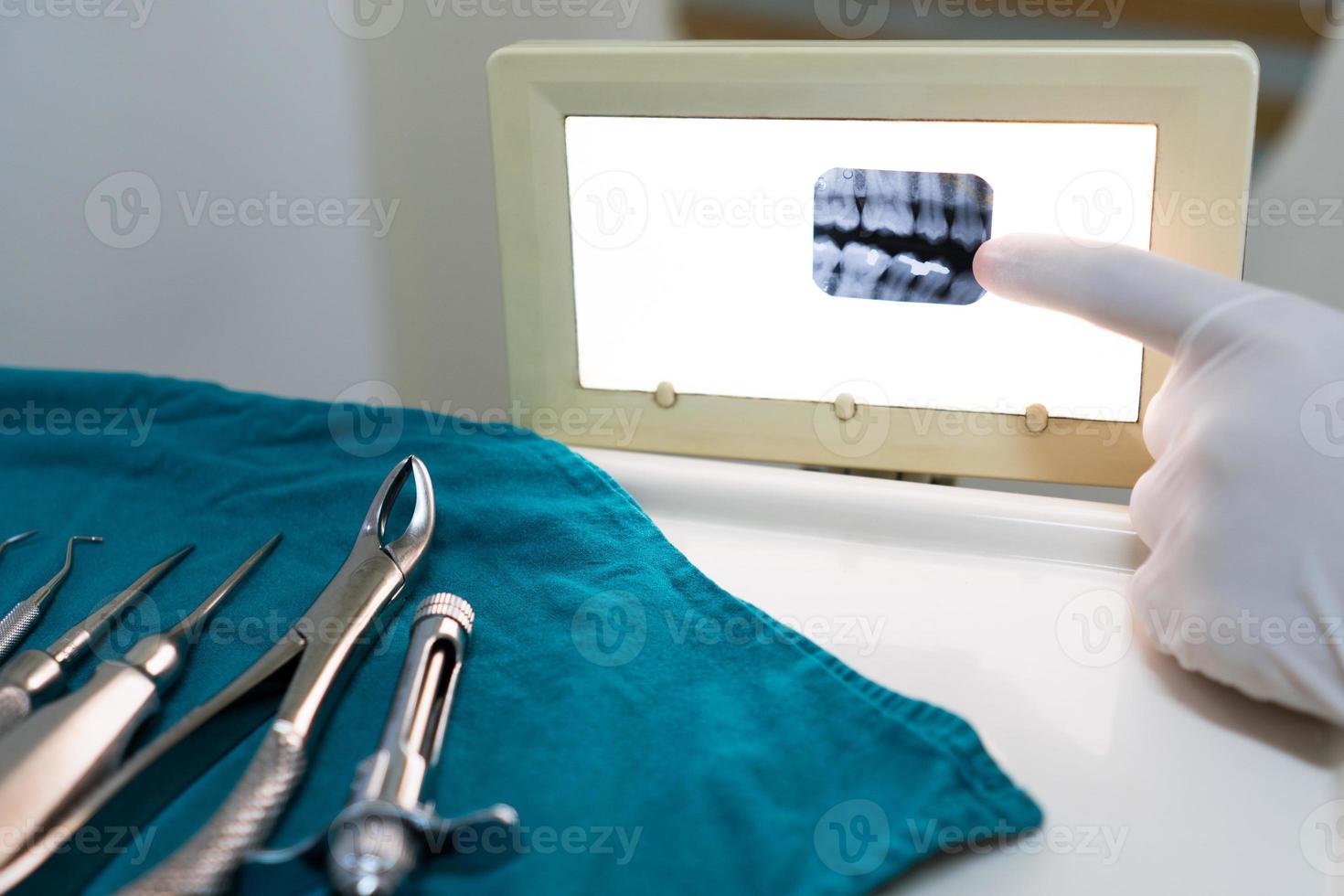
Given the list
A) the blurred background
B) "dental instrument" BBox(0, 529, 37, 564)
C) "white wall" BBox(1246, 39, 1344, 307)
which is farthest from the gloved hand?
"dental instrument" BBox(0, 529, 37, 564)

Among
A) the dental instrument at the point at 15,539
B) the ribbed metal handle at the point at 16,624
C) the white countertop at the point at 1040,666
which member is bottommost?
the white countertop at the point at 1040,666

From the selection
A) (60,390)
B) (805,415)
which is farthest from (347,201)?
(805,415)

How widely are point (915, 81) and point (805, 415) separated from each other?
159mm

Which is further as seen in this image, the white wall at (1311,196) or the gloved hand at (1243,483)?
the white wall at (1311,196)

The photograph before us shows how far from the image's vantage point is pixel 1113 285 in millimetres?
438

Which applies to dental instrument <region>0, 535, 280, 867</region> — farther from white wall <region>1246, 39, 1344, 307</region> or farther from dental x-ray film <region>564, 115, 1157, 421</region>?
white wall <region>1246, 39, 1344, 307</region>

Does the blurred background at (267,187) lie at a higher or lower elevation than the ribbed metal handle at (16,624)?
higher

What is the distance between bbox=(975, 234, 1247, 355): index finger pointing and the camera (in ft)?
1.38

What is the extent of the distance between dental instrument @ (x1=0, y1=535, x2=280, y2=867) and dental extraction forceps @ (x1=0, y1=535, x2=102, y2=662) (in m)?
0.06

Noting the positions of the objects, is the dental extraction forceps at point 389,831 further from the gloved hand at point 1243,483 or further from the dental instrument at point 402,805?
the gloved hand at point 1243,483

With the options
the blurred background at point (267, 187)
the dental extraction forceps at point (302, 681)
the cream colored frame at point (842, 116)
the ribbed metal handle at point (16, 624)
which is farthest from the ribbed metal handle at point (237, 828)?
the blurred background at point (267, 187)

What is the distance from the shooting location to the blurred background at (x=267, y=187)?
74 cm

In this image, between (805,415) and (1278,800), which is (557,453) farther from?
(1278,800)

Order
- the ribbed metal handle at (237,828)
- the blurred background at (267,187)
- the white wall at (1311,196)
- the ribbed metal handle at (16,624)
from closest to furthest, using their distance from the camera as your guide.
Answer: the ribbed metal handle at (237,828), the ribbed metal handle at (16,624), the white wall at (1311,196), the blurred background at (267,187)
